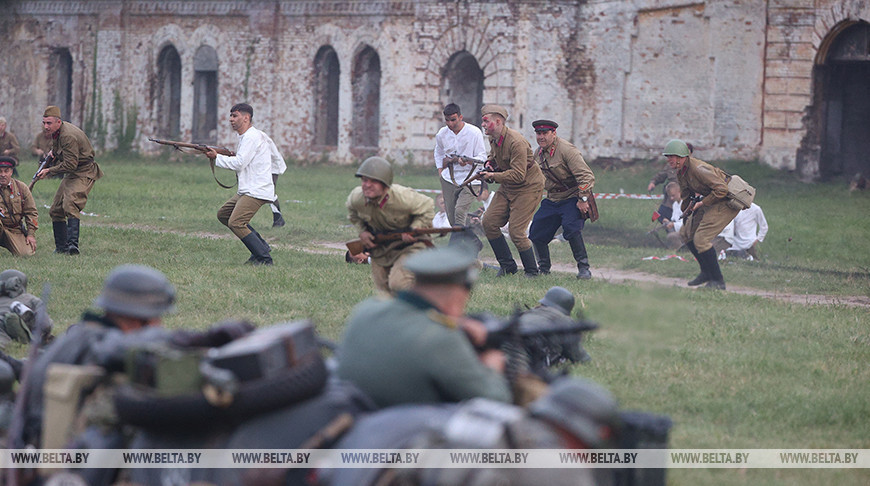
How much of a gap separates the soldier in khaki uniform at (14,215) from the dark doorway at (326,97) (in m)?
15.5

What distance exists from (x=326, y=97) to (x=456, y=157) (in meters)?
15.6

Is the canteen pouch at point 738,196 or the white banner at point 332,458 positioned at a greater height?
the canteen pouch at point 738,196

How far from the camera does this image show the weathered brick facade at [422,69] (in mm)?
21547

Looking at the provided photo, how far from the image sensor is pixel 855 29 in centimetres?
2045

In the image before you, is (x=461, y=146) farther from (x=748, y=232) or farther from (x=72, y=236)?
(x=72, y=236)

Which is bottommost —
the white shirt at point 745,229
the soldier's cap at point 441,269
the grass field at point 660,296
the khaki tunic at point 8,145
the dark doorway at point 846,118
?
the grass field at point 660,296

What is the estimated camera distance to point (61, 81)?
32.4m

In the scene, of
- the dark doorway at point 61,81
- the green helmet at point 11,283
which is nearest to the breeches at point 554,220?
the green helmet at point 11,283

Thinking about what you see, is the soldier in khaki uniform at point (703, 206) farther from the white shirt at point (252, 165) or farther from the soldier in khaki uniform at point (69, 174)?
the soldier in khaki uniform at point (69, 174)

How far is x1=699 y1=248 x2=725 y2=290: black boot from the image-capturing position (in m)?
12.5

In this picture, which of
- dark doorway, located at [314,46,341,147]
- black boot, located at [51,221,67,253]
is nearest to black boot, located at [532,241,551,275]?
black boot, located at [51,221,67,253]

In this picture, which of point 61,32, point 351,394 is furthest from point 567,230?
point 61,32

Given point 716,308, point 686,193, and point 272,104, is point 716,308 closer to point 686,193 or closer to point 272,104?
point 686,193

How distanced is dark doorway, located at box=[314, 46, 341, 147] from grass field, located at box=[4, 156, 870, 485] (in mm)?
6865
